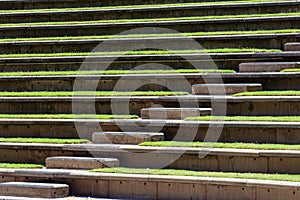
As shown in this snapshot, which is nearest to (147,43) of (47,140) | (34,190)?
(47,140)

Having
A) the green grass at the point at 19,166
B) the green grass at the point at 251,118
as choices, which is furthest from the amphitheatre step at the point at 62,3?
the green grass at the point at 19,166

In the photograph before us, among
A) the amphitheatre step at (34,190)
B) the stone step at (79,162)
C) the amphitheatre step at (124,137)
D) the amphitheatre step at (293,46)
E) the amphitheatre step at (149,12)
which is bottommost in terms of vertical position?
the amphitheatre step at (34,190)

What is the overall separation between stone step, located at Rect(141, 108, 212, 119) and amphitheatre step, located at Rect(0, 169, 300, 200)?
1.97 meters

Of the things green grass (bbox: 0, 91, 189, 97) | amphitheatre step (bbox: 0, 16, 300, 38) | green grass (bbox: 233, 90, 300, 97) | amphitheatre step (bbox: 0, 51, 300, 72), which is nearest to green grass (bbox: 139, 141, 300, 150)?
green grass (bbox: 233, 90, 300, 97)

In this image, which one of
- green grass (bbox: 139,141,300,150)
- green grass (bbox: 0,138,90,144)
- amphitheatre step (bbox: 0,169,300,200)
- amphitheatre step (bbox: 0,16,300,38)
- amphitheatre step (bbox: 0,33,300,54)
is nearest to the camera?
amphitheatre step (bbox: 0,169,300,200)

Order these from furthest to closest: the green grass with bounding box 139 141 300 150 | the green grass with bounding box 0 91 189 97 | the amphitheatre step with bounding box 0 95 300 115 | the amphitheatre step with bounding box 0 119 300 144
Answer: the green grass with bounding box 0 91 189 97
the amphitheatre step with bounding box 0 95 300 115
the amphitheatre step with bounding box 0 119 300 144
the green grass with bounding box 139 141 300 150

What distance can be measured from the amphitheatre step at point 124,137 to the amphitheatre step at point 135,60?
9.07 ft

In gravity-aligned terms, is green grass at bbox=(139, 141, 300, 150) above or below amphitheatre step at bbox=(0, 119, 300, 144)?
below

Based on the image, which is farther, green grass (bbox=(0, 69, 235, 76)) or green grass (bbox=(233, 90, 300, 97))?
green grass (bbox=(0, 69, 235, 76))

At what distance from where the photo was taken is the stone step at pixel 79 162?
43.0 feet

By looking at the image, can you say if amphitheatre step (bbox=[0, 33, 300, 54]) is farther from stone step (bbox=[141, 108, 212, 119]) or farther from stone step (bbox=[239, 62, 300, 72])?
stone step (bbox=[141, 108, 212, 119])

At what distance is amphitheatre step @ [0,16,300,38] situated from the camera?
650 inches

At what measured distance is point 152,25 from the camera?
1759cm

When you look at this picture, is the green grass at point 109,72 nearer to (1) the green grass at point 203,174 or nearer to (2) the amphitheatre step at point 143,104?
(2) the amphitheatre step at point 143,104
